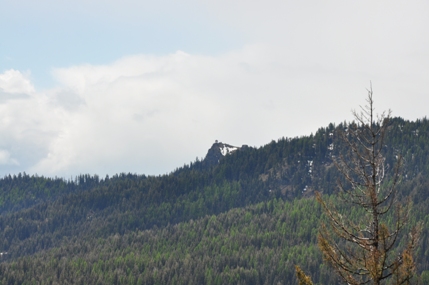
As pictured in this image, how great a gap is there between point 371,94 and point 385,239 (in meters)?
7.43

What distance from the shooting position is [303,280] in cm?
3716

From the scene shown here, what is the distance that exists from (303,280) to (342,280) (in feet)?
6.60

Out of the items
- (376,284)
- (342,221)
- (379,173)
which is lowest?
(376,284)

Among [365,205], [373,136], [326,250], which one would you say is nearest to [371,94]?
[373,136]

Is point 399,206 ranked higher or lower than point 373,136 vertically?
lower

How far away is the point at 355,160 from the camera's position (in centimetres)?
3819

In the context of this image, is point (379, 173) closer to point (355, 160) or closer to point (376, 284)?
point (355, 160)

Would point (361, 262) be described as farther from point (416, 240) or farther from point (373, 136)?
point (373, 136)

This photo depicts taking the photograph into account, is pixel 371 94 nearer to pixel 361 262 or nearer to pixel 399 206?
pixel 399 206

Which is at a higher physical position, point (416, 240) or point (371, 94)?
point (371, 94)

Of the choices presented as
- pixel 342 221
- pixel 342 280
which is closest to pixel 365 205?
pixel 342 221

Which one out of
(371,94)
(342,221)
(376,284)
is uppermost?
(371,94)

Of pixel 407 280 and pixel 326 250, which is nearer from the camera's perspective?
pixel 407 280

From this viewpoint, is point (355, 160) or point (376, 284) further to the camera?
point (355, 160)
